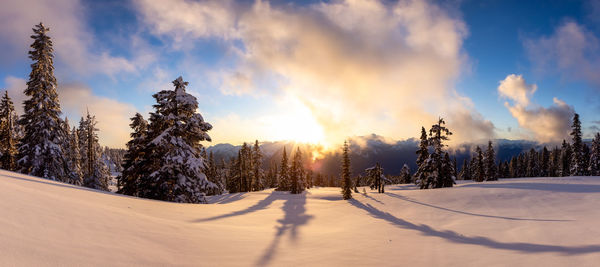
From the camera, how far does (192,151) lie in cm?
1864

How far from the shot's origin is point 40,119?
21.8 metres

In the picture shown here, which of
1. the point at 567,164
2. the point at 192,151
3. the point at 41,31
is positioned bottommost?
the point at 567,164

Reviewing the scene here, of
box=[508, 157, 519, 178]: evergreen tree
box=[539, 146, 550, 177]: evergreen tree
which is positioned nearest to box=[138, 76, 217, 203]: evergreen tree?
box=[539, 146, 550, 177]: evergreen tree

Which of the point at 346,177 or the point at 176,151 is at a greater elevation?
the point at 176,151

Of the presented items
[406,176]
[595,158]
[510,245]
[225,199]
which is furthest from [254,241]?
[595,158]

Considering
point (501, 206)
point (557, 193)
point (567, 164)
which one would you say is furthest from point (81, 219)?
point (567, 164)

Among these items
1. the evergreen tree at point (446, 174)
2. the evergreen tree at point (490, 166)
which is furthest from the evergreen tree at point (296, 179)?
the evergreen tree at point (490, 166)

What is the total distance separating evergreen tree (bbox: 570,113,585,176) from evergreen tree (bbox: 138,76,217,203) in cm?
7278

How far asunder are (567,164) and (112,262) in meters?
106

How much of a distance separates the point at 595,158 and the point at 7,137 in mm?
102621

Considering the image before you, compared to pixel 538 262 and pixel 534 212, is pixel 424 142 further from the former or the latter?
pixel 538 262

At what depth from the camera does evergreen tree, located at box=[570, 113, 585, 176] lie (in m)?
50.7

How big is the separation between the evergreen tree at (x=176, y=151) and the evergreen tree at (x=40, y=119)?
32.9 ft

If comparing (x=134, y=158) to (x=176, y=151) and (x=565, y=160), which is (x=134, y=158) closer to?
(x=176, y=151)
